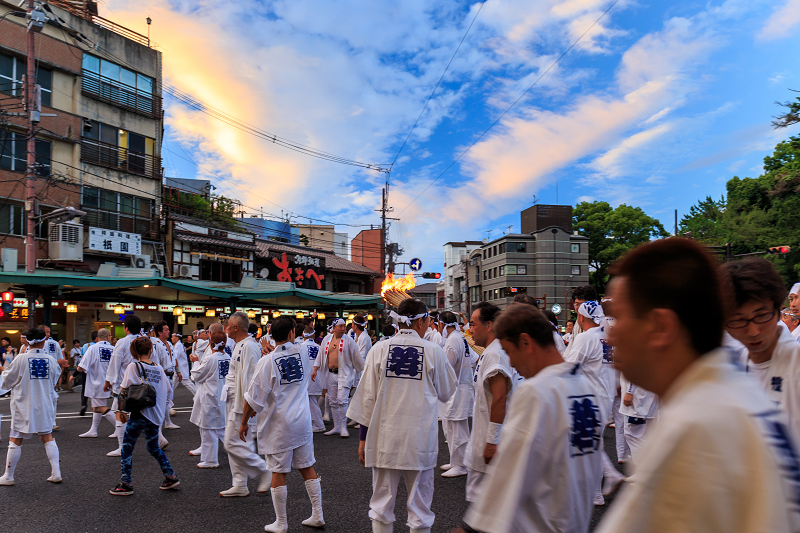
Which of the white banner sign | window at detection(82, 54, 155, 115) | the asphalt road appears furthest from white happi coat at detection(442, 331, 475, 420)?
window at detection(82, 54, 155, 115)

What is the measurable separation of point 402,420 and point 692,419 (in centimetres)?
376

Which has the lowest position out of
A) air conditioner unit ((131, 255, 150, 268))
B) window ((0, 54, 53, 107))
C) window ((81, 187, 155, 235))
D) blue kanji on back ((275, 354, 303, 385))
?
blue kanji on back ((275, 354, 303, 385))

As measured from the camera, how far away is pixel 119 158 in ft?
85.1

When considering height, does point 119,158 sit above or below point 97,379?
above

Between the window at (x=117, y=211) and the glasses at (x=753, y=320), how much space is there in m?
27.3

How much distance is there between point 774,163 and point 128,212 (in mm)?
41213

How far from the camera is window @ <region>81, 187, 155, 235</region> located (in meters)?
24.5

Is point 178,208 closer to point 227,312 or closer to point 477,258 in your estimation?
point 227,312

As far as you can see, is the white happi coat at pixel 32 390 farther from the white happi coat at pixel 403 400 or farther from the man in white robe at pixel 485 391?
the man in white robe at pixel 485 391

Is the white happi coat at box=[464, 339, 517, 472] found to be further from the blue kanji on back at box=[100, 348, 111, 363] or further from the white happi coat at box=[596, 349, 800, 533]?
the blue kanji on back at box=[100, 348, 111, 363]

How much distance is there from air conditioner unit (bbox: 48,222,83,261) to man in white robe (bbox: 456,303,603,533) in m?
25.1

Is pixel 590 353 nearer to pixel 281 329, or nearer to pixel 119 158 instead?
pixel 281 329

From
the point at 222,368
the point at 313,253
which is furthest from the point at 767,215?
the point at 222,368

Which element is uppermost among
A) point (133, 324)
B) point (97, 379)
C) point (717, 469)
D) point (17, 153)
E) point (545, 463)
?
point (17, 153)
